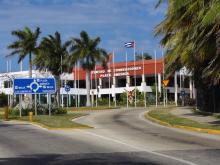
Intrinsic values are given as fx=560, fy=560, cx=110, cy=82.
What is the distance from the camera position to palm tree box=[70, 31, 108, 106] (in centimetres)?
7819

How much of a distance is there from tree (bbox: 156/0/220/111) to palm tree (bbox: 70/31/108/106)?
41.1 m

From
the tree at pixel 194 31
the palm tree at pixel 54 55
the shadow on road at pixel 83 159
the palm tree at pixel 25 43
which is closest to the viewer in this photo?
the shadow on road at pixel 83 159

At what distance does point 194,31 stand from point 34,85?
17.7 m

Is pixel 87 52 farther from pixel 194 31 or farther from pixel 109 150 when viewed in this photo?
pixel 109 150

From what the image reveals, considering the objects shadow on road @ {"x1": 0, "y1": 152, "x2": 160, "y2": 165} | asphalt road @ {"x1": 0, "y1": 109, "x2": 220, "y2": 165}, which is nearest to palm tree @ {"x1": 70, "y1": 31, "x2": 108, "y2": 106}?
asphalt road @ {"x1": 0, "y1": 109, "x2": 220, "y2": 165}

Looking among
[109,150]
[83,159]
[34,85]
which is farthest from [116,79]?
[83,159]

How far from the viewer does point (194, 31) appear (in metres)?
28.6

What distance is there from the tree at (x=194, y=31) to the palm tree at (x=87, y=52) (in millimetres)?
41135

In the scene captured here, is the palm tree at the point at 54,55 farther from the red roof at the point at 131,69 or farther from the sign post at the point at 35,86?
the sign post at the point at 35,86

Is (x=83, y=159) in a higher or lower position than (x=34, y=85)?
lower

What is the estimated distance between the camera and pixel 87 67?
78375mm

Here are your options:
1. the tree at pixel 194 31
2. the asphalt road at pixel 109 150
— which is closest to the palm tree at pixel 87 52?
the tree at pixel 194 31

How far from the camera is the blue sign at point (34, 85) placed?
42750mm

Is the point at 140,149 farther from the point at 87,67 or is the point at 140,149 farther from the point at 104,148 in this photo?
the point at 87,67
